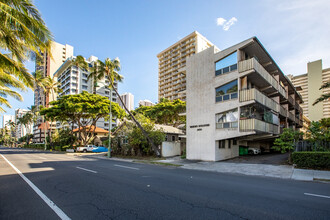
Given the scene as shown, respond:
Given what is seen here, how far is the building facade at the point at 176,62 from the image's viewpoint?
75000 millimetres

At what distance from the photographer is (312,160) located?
40.8 feet

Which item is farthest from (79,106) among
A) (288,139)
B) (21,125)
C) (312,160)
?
(21,125)

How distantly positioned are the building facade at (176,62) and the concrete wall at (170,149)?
4956cm

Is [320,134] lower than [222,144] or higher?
higher

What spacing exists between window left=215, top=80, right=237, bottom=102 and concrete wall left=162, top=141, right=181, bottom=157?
812 centimetres

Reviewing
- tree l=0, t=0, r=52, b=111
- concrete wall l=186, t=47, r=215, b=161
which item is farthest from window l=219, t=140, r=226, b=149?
tree l=0, t=0, r=52, b=111

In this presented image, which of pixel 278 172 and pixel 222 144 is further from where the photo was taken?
pixel 222 144

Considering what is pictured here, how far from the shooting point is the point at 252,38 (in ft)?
54.0

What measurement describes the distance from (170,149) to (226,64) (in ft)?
37.8

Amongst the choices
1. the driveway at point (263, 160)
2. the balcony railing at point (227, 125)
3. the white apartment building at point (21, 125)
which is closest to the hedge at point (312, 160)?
the driveway at point (263, 160)

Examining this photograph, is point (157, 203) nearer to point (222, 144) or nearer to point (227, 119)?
point (227, 119)

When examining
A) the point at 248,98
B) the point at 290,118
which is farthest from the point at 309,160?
the point at 290,118

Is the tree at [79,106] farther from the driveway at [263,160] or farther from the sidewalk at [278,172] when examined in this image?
the sidewalk at [278,172]

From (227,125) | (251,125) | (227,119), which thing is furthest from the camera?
(227,119)
